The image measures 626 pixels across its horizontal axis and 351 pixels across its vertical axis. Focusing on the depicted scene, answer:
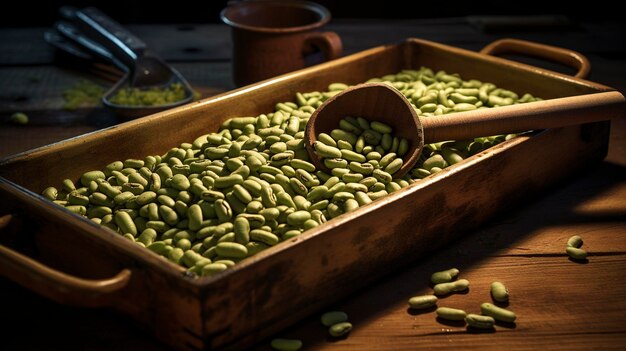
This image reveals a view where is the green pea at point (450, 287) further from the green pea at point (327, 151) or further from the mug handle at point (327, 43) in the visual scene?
the mug handle at point (327, 43)

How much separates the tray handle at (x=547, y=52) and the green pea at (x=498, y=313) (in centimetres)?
71

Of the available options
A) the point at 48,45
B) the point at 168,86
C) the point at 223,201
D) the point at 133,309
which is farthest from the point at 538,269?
the point at 48,45

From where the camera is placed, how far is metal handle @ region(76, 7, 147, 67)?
73.4 inches

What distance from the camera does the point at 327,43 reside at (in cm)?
176

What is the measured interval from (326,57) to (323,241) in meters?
0.78

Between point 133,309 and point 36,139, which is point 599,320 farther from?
point 36,139

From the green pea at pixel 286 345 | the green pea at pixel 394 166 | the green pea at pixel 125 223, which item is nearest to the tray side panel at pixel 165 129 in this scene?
the green pea at pixel 125 223

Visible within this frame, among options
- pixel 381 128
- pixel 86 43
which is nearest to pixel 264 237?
pixel 381 128

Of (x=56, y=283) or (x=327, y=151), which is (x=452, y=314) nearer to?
(x=327, y=151)

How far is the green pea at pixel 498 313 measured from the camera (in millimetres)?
1128

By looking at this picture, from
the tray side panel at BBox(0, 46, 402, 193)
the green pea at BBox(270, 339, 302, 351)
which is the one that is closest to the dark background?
the tray side panel at BBox(0, 46, 402, 193)

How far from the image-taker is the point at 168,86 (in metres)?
1.83

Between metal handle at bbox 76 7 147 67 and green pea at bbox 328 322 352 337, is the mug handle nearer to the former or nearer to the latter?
metal handle at bbox 76 7 147 67

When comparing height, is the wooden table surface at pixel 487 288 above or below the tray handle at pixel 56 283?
below
